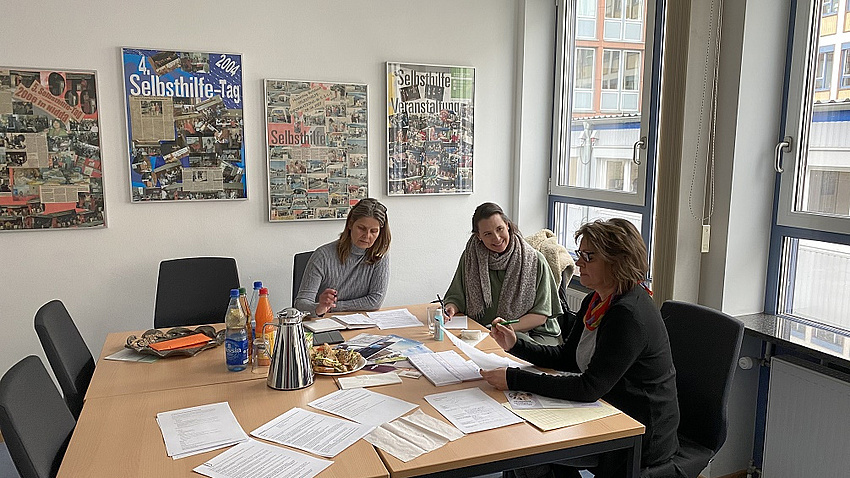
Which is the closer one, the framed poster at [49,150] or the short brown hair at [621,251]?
the short brown hair at [621,251]

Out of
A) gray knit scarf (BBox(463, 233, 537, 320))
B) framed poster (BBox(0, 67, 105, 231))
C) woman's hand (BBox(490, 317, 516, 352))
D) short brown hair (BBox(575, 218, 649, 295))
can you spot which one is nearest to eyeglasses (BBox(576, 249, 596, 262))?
short brown hair (BBox(575, 218, 649, 295))

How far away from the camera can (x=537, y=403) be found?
6.05ft

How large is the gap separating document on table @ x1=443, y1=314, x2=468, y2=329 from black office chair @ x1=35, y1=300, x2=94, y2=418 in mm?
1420

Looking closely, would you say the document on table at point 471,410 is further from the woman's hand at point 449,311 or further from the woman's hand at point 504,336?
the woman's hand at point 449,311

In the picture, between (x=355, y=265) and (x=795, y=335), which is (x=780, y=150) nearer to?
(x=795, y=335)

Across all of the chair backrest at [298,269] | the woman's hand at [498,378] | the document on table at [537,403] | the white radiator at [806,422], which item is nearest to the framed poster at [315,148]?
the chair backrest at [298,269]

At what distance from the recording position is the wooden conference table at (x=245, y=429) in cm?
150

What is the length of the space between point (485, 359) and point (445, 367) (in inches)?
7.0

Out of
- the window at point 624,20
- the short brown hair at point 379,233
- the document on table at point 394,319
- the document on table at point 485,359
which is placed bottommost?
the document on table at point 485,359

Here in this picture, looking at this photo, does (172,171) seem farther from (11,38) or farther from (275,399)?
(275,399)

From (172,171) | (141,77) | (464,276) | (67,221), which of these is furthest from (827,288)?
(67,221)

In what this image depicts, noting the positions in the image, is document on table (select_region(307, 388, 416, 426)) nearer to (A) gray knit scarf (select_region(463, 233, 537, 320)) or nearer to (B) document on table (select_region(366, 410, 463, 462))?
(B) document on table (select_region(366, 410, 463, 462))

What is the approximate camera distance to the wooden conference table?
1496 millimetres

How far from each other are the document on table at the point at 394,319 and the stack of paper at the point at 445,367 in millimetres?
400
